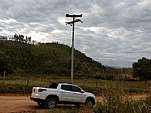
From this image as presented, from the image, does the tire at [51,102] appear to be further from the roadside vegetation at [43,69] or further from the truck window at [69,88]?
the roadside vegetation at [43,69]

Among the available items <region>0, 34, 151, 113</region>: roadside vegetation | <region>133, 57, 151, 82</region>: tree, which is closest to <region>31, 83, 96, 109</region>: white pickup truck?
<region>0, 34, 151, 113</region>: roadside vegetation

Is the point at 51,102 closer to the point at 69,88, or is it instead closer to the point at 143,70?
the point at 69,88

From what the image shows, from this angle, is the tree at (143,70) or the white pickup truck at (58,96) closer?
the white pickup truck at (58,96)

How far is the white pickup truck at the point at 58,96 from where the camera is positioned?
24.5 meters

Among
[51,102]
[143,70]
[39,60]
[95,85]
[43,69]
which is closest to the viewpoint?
[51,102]

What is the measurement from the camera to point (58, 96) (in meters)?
25.0

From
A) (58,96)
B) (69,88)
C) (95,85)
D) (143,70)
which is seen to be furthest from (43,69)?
(58,96)

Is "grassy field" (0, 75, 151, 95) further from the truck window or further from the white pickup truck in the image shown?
the truck window

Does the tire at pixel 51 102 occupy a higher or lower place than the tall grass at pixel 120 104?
lower

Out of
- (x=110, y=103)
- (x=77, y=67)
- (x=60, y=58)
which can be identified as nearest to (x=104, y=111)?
(x=110, y=103)

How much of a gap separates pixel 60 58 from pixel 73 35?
7691 cm

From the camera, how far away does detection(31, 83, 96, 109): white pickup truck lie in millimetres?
24484

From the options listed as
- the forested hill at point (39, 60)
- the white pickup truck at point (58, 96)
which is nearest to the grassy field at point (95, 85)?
the white pickup truck at point (58, 96)

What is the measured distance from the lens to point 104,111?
11820mm
